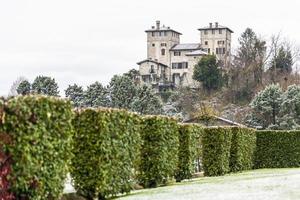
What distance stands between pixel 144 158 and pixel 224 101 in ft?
312

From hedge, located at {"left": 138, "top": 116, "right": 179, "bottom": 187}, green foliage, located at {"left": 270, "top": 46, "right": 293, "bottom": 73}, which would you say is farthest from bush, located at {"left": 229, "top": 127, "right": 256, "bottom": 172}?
green foliage, located at {"left": 270, "top": 46, "right": 293, "bottom": 73}

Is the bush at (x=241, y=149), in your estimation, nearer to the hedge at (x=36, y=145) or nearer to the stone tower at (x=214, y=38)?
the hedge at (x=36, y=145)

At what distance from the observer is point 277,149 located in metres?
39.8

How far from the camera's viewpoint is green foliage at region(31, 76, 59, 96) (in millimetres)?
88625

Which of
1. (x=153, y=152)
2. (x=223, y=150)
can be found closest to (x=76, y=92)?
(x=223, y=150)

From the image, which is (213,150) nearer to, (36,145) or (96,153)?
(96,153)

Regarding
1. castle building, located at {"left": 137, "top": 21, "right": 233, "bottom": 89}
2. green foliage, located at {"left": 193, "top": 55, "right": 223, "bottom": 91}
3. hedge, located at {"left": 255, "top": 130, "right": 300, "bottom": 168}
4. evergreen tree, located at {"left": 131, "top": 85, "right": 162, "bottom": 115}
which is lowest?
hedge, located at {"left": 255, "top": 130, "right": 300, "bottom": 168}

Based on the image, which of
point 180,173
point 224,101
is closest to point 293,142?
point 180,173

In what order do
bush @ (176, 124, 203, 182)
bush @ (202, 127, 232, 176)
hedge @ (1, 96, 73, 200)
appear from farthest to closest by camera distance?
bush @ (202, 127, 232, 176), bush @ (176, 124, 203, 182), hedge @ (1, 96, 73, 200)

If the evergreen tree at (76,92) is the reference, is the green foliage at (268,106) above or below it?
below

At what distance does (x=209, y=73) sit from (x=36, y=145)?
10855cm

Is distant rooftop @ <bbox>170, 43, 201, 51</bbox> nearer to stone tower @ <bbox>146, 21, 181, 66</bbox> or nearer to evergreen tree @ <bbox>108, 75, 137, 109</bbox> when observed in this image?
stone tower @ <bbox>146, 21, 181, 66</bbox>

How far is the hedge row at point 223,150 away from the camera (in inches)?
1201

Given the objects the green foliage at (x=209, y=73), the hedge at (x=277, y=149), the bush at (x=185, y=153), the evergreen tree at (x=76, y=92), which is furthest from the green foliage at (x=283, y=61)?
the bush at (x=185, y=153)
